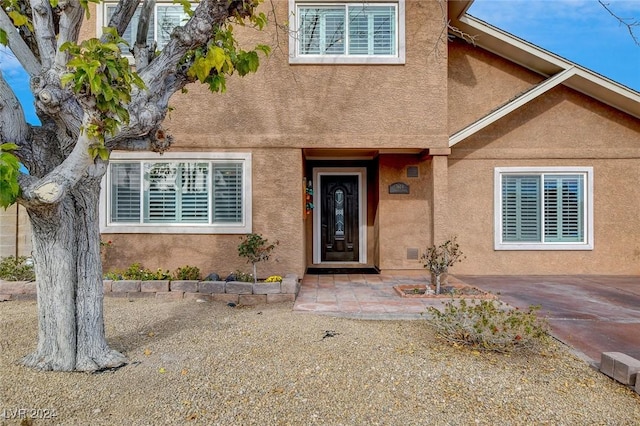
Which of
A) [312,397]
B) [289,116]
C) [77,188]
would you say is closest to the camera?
[312,397]

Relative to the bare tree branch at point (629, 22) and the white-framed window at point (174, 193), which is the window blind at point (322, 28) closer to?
the white-framed window at point (174, 193)

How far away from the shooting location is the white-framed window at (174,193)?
24.7 feet

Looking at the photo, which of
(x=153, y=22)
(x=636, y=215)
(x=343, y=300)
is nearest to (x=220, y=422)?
(x=343, y=300)

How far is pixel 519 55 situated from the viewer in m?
8.54

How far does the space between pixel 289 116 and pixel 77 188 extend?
183 inches

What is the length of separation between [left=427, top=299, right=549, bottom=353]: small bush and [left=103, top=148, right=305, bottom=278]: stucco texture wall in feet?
12.0

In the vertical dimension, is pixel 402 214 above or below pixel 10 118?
below

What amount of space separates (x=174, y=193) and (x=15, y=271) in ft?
10.2

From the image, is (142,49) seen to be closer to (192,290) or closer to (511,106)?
(192,290)

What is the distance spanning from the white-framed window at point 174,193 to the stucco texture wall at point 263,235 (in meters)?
0.33

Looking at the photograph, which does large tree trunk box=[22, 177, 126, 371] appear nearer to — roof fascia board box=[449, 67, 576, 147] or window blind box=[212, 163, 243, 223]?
window blind box=[212, 163, 243, 223]

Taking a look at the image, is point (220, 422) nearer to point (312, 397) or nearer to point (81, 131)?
point (312, 397)

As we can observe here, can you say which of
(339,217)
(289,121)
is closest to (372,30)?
(289,121)

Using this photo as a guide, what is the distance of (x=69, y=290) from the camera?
139 inches
